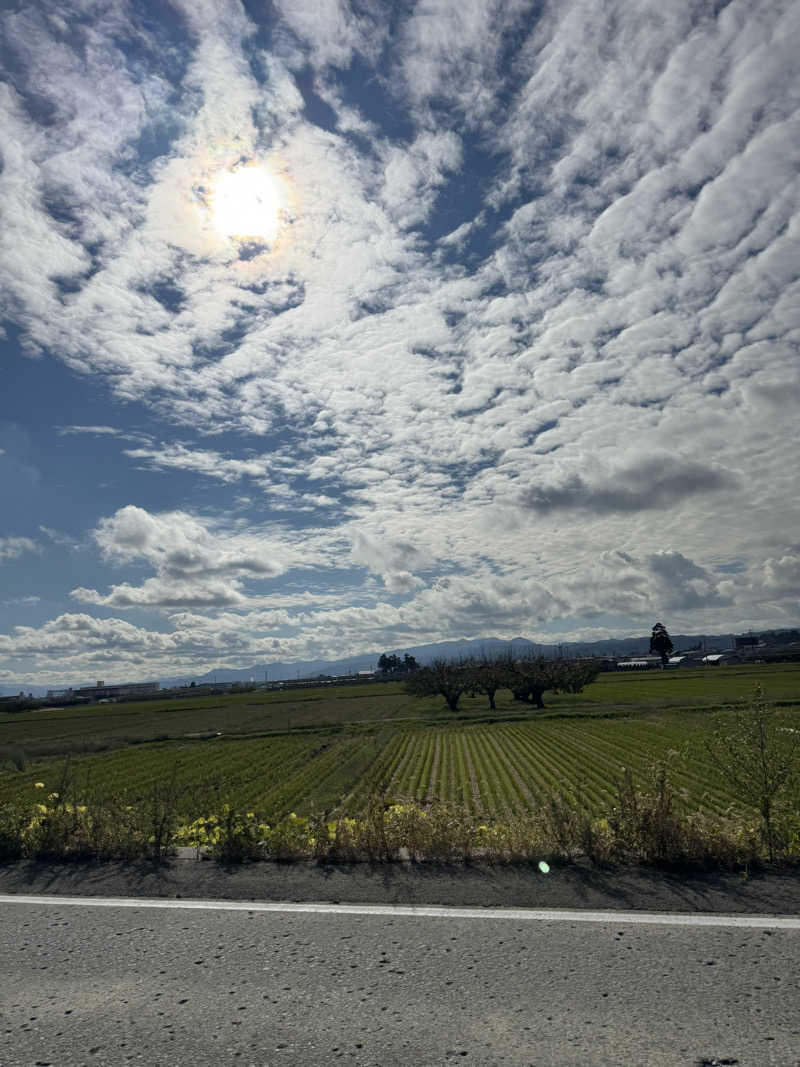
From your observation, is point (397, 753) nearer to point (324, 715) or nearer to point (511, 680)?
point (324, 715)

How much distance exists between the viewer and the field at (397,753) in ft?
99.5

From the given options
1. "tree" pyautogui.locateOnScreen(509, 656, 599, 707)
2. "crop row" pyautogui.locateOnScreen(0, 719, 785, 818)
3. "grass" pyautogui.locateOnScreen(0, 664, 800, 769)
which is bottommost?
"crop row" pyautogui.locateOnScreen(0, 719, 785, 818)

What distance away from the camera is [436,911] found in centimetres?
555

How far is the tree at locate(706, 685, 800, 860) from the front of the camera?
24.3ft

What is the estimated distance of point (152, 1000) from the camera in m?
4.34

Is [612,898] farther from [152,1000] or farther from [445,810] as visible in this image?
[152,1000]

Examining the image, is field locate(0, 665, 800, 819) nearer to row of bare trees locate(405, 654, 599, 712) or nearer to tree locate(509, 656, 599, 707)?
tree locate(509, 656, 599, 707)

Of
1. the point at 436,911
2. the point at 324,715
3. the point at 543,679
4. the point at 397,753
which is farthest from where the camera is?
the point at 324,715

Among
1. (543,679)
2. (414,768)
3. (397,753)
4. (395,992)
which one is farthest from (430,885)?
(543,679)

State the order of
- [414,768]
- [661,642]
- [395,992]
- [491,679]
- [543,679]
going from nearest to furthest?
[395,992] → [414,768] → [543,679] → [491,679] → [661,642]

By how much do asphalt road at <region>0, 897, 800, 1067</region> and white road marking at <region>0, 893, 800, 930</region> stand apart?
9 centimetres

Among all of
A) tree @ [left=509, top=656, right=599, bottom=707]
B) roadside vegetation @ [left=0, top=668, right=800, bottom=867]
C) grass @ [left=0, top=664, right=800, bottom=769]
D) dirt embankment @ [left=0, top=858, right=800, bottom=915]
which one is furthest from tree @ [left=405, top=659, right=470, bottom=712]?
dirt embankment @ [left=0, top=858, right=800, bottom=915]

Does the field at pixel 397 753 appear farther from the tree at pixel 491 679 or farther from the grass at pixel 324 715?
the tree at pixel 491 679

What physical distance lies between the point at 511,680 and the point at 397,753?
45194 millimetres
